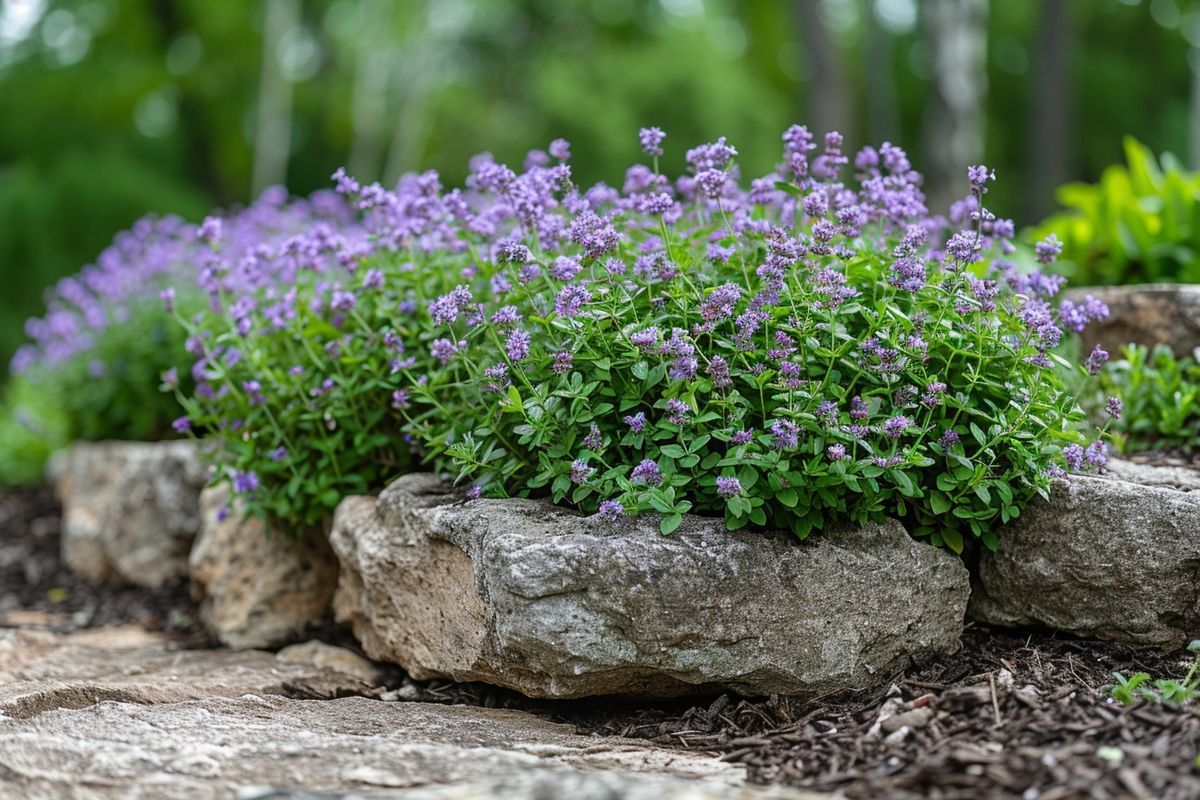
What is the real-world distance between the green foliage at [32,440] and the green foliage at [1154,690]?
6194 millimetres

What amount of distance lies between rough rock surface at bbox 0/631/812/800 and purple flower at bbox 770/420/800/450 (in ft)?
2.78

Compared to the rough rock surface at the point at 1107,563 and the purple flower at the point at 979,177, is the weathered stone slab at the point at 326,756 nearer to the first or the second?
the rough rock surface at the point at 1107,563

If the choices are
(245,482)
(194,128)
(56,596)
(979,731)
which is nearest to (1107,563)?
(979,731)

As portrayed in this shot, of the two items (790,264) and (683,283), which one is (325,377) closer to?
(683,283)

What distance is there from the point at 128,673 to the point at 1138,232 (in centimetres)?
509

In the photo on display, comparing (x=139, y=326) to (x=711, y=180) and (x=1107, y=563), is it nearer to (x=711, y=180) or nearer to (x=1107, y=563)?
(x=711, y=180)

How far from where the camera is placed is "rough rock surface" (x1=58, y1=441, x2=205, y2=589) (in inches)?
205

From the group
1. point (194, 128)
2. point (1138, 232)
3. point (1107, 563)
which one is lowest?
point (1107, 563)

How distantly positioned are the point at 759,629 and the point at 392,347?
5.05 ft

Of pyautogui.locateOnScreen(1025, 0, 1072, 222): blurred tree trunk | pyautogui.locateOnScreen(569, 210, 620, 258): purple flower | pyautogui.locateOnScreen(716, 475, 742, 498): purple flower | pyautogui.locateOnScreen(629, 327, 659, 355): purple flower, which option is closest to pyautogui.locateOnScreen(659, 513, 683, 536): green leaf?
pyautogui.locateOnScreen(716, 475, 742, 498): purple flower

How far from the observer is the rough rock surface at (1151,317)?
469cm

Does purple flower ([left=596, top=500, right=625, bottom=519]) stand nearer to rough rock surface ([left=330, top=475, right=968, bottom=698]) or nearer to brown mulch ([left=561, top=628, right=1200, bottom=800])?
rough rock surface ([left=330, top=475, right=968, bottom=698])

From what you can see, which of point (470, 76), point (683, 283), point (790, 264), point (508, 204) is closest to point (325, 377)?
point (508, 204)

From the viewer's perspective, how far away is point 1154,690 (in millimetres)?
2918
